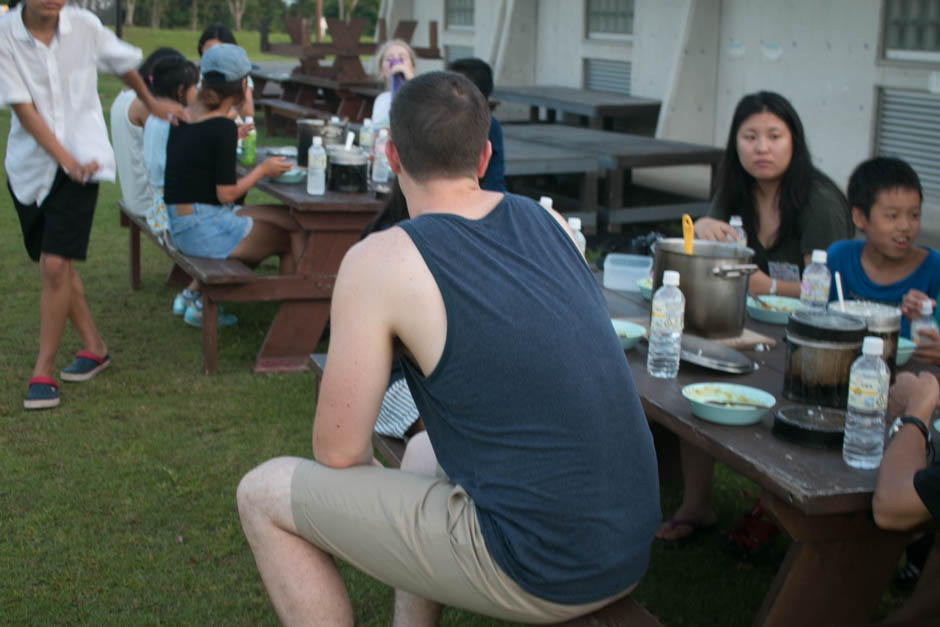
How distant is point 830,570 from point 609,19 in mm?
11193

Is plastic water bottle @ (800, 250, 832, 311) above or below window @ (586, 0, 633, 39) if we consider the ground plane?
below

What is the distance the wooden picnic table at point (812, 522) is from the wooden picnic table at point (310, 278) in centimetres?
309

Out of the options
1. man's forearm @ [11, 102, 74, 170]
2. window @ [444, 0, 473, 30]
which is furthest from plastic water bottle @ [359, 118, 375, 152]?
window @ [444, 0, 473, 30]

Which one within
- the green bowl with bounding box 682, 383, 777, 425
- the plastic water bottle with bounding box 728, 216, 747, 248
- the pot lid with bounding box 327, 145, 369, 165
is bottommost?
the green bowl with bounding box 682, 383, 777, 425

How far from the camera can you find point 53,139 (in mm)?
4527

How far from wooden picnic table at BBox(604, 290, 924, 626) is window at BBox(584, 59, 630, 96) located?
34.3 ft

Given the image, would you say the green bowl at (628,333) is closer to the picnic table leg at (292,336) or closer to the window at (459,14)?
the picnic table leg at (292,336)

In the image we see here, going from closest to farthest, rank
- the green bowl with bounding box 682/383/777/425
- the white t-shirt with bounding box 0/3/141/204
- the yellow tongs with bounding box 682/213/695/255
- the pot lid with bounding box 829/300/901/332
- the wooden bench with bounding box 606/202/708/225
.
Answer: the green bowl with bounding box 682/383/777/425
the pot lid with bounding box 829/300/901/332
the yellow tongs with bounding box 682/213/695/255
the white t-shirt with bounding box 0/3/141/204
the wooden bench with bounding box 606/202/708/225

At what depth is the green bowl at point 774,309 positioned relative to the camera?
3.27m

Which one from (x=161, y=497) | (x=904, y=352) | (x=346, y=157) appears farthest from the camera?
(x=346, y=157)

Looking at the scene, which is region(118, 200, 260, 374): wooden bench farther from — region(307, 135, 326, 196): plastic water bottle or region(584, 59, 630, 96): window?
region(584, 59, 630, 96): window

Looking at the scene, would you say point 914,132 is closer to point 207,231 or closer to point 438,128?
point 207,231

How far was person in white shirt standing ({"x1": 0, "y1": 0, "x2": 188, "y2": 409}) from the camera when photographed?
4.45 metres

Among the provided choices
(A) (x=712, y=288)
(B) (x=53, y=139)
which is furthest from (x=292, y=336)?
(A) (x=712, y=288)
